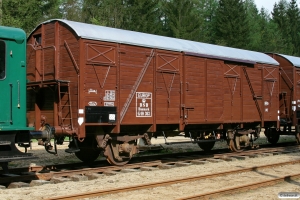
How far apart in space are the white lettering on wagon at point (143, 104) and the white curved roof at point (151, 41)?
1.57m

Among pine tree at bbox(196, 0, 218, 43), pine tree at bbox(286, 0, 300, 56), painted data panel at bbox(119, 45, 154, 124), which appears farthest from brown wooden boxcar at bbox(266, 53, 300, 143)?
pine tree at bbox(286, 0, 300, 56)

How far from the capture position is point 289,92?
19.2 metres

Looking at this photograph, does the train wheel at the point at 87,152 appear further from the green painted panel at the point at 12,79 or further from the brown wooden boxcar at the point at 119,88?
the green painted panel at the point at 12,79

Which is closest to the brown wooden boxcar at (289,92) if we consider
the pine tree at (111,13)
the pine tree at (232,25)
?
the pine tree at (111,13)

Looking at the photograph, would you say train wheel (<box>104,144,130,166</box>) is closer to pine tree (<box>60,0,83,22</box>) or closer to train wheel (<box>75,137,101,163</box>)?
train wheel (<box>75,137,101,163</box>)

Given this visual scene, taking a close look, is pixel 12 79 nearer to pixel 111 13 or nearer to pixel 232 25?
pixel 111 13

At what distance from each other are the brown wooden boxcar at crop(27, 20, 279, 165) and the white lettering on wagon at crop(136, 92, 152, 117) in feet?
0.10

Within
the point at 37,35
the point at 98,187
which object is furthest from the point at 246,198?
the point at 37,35

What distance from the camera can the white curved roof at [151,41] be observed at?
11.3 metres

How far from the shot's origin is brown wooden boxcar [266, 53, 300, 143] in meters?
19.0

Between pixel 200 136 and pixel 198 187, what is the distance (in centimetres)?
577

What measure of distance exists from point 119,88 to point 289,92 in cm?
1070

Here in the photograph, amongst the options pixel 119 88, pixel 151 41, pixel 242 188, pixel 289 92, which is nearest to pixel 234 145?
pixel 289 92

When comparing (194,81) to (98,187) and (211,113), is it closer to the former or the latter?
(211,113)
